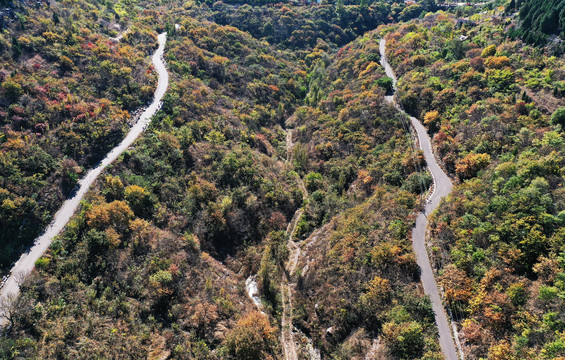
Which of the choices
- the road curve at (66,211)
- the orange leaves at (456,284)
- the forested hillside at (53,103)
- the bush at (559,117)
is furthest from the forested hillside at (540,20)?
the forested hillside at (53,103)

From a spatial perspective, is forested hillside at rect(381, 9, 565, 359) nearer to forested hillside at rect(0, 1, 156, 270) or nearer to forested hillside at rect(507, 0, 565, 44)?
forested hillside at rect(507, 0, 565, 44)

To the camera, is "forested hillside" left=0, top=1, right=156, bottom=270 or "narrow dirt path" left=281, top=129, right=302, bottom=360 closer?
"narrow dirt path" left=281, top=129, right=302, bottom=360

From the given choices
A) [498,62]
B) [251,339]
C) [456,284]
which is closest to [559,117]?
[498,62]

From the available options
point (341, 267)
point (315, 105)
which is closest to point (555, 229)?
point (341, 267)

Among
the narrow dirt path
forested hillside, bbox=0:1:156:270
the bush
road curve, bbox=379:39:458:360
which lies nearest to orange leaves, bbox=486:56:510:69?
road curve, bbox=379:39:458:360

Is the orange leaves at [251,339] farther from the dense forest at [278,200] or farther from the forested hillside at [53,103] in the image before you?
the forested hillside at [53,103]

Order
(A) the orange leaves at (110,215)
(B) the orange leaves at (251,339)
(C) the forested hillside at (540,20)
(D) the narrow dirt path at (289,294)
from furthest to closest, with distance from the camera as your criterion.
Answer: (C) the forested hillside at (540,20)
(A) the orange leaves at (110,215)
(D) the narrow dirt path at (289,294)
(B) the orange leaves at (251,339)
